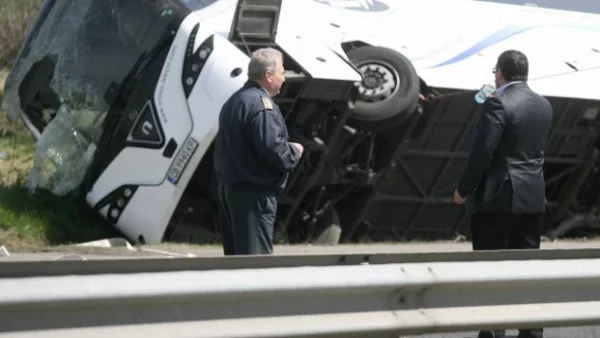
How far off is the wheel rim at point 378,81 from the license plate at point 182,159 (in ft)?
5.57

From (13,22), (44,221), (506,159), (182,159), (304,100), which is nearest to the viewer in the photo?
(506,159)

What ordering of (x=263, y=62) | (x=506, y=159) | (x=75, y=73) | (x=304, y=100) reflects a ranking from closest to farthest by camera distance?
1. (x=263, y=62)
2. (x=506, y=159)
3. (x=304, y=100)
4. (x=75, y=73)

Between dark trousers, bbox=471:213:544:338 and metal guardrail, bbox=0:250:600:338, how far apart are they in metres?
1.15

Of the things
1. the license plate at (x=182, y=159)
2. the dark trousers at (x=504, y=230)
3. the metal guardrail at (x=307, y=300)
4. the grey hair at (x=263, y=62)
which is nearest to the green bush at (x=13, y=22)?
the license plate at (x=182, y=159)

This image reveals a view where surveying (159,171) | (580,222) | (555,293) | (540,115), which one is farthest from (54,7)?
(555,293)

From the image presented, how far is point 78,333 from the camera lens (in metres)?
4.89

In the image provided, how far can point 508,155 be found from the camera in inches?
286

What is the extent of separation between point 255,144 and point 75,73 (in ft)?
19.1

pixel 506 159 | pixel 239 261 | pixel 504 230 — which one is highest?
pixel 239 261

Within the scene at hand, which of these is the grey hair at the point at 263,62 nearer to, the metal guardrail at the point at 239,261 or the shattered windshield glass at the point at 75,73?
the metal guardrail at the point at 239,261

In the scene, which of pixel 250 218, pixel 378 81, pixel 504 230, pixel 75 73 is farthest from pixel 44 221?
pixel 504 230

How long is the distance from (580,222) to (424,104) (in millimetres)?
2853

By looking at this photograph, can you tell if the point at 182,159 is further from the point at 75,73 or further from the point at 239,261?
the point at 239,261

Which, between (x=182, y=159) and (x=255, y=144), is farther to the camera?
(x=182, y=159)
